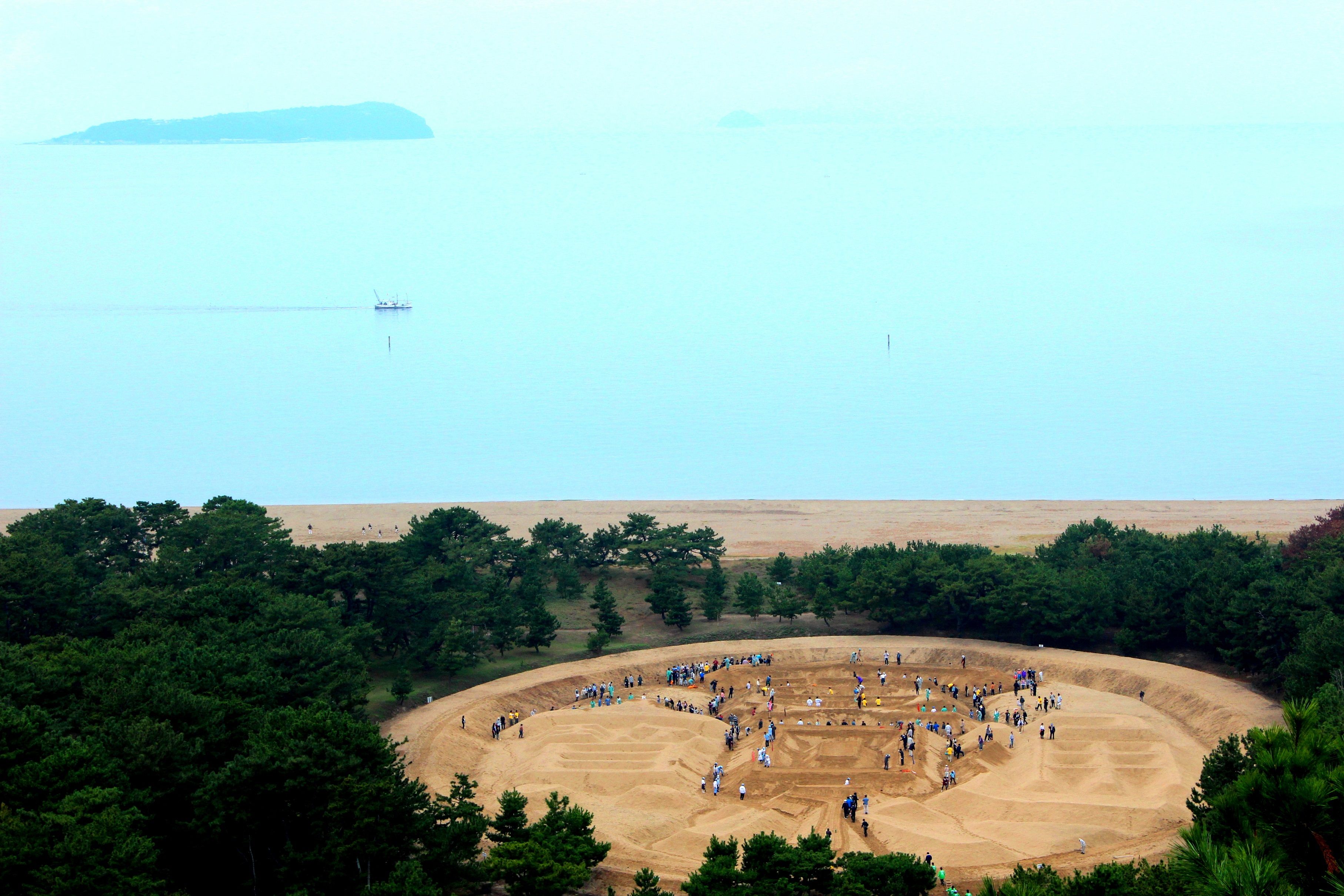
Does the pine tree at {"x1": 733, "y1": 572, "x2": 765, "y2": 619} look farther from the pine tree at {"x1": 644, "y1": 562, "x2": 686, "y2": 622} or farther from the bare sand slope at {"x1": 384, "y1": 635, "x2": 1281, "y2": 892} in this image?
the bare sand slope at {"x1": 384, "y1": 635, "x2": 1281, "y2": 892}

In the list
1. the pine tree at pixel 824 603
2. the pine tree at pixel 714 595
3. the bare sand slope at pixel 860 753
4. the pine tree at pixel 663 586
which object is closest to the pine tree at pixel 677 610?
the pine tree at pixel 663 586

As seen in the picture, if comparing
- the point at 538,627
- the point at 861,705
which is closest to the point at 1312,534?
the point at 861,705

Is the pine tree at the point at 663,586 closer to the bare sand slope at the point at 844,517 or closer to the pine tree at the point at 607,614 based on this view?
the pine tree at the point at 607,614

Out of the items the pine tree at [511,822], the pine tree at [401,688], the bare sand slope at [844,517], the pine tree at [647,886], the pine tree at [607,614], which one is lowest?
the pine tree at [647,886]

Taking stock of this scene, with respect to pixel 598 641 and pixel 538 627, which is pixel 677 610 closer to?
pixel 598 641

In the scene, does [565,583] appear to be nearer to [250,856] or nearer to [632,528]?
[632,528]

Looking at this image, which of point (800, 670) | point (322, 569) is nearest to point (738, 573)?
point (800, 670)
